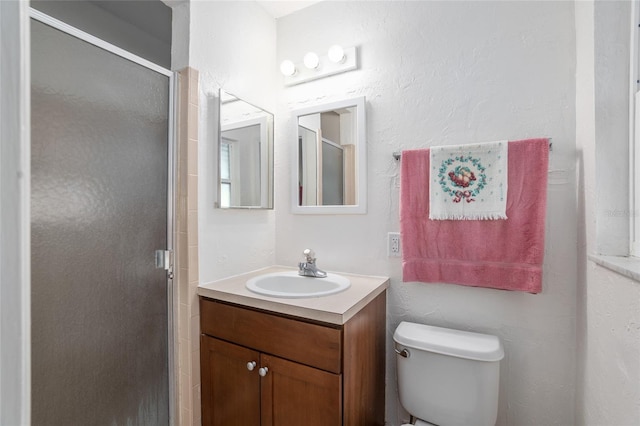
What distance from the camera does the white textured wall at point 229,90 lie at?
1404mm

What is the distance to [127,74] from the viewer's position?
116 cm

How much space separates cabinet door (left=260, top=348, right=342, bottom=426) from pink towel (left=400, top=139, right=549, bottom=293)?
626 mm

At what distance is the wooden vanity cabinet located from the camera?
1083mm

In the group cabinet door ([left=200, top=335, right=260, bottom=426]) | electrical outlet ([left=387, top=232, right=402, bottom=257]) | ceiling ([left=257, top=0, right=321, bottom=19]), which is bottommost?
cabinet door ([left=200, top=335, right=260, bottom=426])

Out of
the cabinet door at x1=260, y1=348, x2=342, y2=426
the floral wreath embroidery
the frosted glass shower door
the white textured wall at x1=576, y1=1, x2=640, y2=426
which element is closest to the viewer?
the white textured wall at x1=576, y1=1, x2=640, y2=426

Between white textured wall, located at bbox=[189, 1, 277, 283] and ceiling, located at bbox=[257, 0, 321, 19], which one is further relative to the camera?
ceiling, located at bbox=[257, 0, 321, 19]

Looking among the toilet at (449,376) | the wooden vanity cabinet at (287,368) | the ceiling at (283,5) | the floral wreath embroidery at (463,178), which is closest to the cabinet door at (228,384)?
the wooden vanity cabinet at (287,368)

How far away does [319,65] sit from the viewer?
1712mm

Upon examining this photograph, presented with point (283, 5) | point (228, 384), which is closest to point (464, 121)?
point (283, 5)

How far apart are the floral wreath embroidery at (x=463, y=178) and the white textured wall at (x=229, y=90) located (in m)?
1.04

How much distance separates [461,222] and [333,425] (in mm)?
996

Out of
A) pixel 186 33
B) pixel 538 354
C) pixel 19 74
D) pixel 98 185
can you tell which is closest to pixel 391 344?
pixel 538 354

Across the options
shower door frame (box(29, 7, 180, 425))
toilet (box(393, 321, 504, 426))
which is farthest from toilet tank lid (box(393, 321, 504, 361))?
shower door frame (box(29, 7, 180, 425))

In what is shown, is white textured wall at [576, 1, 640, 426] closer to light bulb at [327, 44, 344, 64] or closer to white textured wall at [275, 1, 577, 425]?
white textured wall at [275, 1, 577, 425]
